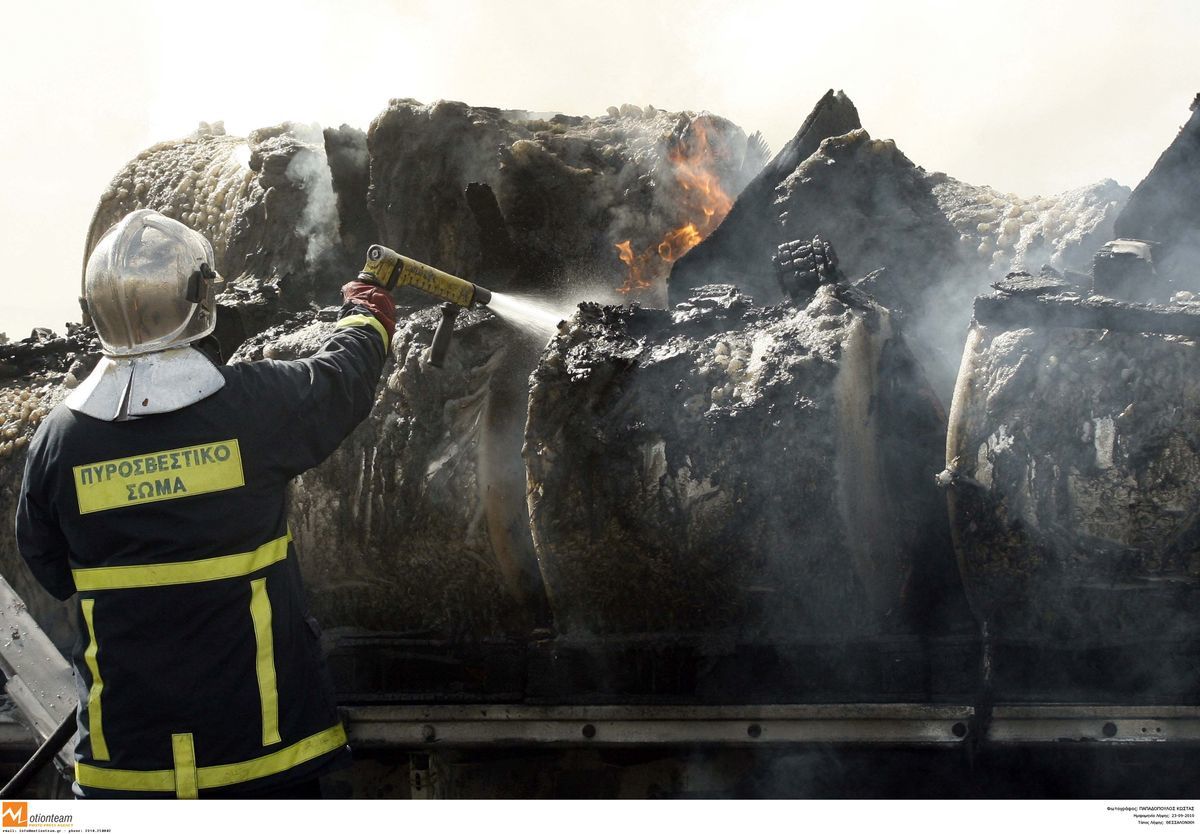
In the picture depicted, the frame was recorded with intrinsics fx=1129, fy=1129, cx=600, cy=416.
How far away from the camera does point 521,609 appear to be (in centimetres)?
330

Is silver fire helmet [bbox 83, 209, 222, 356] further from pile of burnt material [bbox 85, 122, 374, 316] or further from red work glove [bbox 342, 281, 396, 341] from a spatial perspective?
pile of burnt material [bbox 85, 122, 374, 316]

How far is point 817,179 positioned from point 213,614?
2.34m

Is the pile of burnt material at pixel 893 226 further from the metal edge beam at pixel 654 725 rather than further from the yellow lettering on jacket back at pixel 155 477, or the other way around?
the yellow lettering on jacket back at pixel 155 477

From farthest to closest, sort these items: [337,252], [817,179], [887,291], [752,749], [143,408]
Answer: [337,252] → [817,179] → [887,291] → [752,749] → [143,408]

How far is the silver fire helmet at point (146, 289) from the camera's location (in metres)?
2.51

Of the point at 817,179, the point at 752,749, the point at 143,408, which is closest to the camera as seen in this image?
the point at 143,408

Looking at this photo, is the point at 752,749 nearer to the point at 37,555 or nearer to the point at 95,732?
the point at 95,732

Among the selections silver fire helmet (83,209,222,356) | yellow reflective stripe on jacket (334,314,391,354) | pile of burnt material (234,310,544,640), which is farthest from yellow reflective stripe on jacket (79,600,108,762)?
pile of burnt material (234,310,544,640)

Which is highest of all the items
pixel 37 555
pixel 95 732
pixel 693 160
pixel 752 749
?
pixel 693 160

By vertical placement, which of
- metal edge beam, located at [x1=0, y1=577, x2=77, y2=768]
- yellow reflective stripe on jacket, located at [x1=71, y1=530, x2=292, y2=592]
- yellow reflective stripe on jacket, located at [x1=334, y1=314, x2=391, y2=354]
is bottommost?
metal edge beam, located at [x1=0, y1=577, x2=77, y2=768]

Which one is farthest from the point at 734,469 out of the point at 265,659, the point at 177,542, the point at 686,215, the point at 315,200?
the point at 315,200

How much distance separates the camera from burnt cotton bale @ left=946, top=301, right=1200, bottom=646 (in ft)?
8.19

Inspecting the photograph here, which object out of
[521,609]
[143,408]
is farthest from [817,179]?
[143,408]

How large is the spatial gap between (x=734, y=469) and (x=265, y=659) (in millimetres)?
1192
